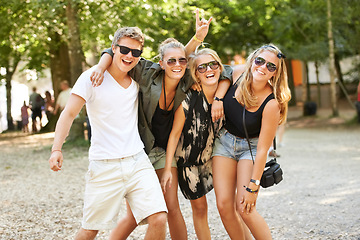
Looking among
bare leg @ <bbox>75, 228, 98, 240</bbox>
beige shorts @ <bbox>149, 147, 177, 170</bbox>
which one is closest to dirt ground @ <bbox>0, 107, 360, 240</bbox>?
beige shorts @ <bbox>149, 147, 177, 170</bbox>

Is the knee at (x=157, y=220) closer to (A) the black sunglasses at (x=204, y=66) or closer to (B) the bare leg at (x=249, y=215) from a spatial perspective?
(B) the bare leg at (x=249, y=215)

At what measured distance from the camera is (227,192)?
155 inches

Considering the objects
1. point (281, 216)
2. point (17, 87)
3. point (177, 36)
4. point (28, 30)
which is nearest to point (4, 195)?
point (281, 216)

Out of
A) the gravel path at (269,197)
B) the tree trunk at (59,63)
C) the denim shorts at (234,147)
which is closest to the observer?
the denim shorts at (234,147)

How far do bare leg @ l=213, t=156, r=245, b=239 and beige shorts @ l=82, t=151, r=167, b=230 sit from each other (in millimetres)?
575

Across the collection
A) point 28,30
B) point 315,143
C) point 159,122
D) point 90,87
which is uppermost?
point 28,30

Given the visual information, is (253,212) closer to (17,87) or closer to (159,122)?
(159,122)

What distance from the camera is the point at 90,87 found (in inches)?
139

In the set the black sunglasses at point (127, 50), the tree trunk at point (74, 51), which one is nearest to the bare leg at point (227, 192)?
the black sunglasses at point (127, 50)

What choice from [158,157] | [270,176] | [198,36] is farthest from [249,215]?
[198,36]

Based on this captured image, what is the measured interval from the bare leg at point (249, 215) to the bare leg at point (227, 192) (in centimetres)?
7

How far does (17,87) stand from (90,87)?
101ft

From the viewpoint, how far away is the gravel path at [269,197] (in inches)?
218

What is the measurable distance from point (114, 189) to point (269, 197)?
427cm
